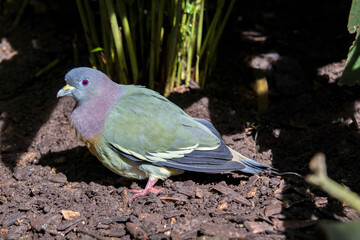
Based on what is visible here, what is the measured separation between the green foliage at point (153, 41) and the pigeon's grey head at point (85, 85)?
0.59m

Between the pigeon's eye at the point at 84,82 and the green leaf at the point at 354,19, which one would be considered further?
the pigeon's eye at the point at 84,82

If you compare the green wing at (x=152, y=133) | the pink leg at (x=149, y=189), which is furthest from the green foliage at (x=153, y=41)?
the pink leg at (x=149, y=189)

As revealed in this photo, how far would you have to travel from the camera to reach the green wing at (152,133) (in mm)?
3361

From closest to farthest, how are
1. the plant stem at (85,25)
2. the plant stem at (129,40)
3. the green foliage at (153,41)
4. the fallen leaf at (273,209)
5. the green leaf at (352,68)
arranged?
the fallen leaf at (273,209) < the green leaf at (352,68) < the plant stem at (129,40) < the green foliage at (153,41) < the plant stem at (85,25)

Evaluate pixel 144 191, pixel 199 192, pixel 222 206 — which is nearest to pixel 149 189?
pixel 144 191

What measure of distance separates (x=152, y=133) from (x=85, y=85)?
711 millimetres

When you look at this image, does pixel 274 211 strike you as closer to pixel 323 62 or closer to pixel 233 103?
pixel 233 103

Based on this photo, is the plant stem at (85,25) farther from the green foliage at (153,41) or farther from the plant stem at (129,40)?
the plant stem at (129,40)

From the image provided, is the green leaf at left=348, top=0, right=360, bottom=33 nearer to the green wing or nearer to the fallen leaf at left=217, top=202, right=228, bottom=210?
the green wing

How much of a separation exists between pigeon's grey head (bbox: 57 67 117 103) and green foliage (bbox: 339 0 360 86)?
1.93m

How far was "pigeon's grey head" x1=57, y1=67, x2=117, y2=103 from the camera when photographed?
139 inches

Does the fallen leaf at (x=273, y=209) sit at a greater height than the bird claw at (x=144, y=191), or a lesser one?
greater

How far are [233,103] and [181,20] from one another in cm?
106

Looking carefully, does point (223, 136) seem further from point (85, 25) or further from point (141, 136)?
point (85, 25)
